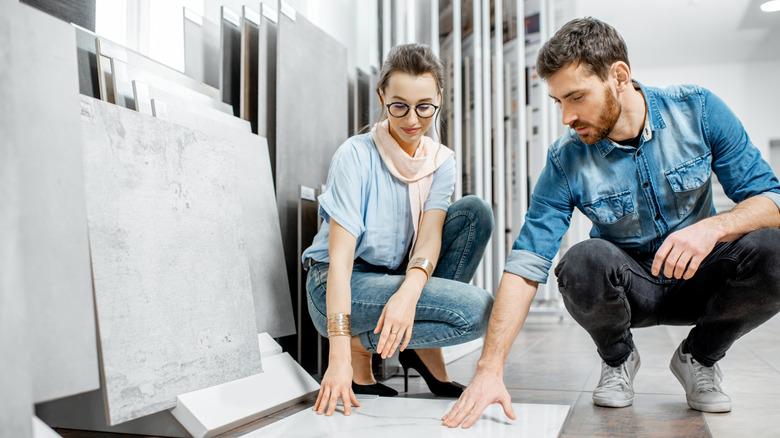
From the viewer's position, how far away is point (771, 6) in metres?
5.12

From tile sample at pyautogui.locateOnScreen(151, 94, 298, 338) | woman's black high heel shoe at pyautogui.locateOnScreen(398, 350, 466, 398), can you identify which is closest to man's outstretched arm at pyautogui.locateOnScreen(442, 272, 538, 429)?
woman's black high heel shoe at pyautogui.locateOnScreen(398, 350, 466, 398)

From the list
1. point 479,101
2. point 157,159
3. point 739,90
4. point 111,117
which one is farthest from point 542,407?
point 739,90

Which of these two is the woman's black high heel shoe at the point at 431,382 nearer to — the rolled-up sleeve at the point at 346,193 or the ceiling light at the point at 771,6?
the rolled-up sleeve at the point at 346,193

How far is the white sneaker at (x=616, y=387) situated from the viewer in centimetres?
145

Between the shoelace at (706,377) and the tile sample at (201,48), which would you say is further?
the tile sample at (201,48)

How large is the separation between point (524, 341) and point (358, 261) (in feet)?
5.49

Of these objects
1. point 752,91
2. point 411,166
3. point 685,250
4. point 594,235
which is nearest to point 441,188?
point 411,166

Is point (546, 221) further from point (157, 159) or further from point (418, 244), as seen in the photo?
point (157, 159)

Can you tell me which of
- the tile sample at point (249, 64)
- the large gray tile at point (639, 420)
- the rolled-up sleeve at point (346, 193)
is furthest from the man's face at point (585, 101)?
the tile sample at point (249, 64)

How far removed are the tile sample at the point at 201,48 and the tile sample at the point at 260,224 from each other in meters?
0.24

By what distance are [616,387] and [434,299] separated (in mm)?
492

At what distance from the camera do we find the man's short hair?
1380mm

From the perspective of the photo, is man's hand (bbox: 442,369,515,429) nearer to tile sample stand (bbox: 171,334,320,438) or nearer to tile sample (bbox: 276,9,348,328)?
tile sample stand (bbox: 171,334,320,438)

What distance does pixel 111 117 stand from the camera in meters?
1.21
